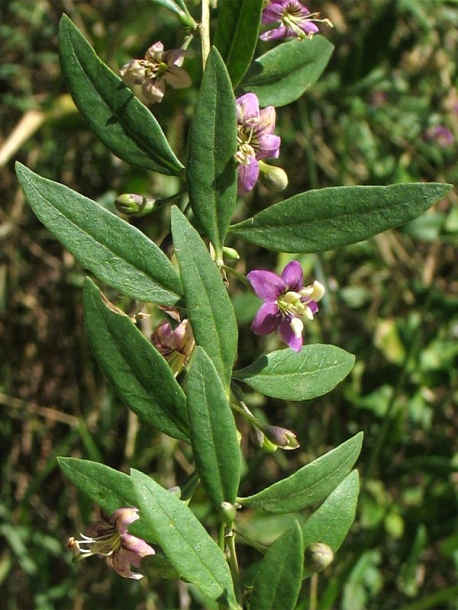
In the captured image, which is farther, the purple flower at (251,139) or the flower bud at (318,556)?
the purple flower at (251,139)

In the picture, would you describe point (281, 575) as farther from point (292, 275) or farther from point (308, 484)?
point (292, 275)

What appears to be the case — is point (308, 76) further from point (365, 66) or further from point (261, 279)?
point (365, 66)

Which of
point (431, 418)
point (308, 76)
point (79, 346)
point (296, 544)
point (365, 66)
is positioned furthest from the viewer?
point (79, 346)

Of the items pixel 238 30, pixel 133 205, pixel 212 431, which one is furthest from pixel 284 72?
pixel 212 431

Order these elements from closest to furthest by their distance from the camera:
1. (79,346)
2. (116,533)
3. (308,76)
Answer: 1. (116,533)
2. (308,76)
3. (79,346)

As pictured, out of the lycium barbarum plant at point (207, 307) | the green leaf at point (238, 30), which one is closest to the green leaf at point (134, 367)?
the lycium barbarum plant at point (207, 307)

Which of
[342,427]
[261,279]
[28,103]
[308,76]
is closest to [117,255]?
[261,279]

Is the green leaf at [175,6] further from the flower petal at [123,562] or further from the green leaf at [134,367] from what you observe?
the flower petal at [123,562]
